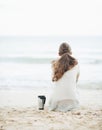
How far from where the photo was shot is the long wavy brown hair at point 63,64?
494 cm

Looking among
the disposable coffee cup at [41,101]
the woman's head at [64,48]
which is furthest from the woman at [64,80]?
the disposable coffee cup at [41,101]

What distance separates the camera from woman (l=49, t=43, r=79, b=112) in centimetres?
496

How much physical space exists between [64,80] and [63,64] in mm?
230

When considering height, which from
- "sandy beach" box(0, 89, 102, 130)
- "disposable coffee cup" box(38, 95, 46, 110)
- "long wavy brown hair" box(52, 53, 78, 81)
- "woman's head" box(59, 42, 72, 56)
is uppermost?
"woman's head" box(59, 42, 72, 56)

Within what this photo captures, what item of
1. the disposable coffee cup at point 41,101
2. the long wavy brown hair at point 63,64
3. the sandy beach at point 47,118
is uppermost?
the long wavy brown hair at point 63,64

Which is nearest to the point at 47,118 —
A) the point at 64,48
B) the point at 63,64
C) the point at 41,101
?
the point at 41,101

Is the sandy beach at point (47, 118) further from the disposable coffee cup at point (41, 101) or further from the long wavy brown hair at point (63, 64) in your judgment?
the long wavy brown hair at point (63, 64)

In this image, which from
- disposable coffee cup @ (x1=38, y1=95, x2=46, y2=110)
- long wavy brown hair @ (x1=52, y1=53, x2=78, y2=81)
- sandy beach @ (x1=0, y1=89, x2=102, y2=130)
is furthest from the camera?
disposable coffee cup @ (x1=38, y1=95, x2=46, y2=110)

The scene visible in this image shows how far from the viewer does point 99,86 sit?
7.89m

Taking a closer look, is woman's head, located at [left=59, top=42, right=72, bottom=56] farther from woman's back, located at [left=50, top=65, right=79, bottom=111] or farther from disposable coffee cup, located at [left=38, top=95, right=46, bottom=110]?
disposable coffee cup, located at [left=38, top=95, right=46, bottom=110]

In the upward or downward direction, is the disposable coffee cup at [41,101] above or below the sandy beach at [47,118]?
above

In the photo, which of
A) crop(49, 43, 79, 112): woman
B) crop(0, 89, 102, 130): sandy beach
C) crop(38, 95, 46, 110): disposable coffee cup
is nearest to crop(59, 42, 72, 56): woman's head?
crop(49, 43, 79, 112): woman

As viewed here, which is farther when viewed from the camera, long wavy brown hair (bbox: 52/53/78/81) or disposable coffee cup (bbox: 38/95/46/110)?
disposable coffee cup (bbox: 38/95/46/110)

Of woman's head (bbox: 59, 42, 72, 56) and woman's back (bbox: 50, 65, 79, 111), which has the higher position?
woman's head (bbox: 59, 42, 72, 56)
